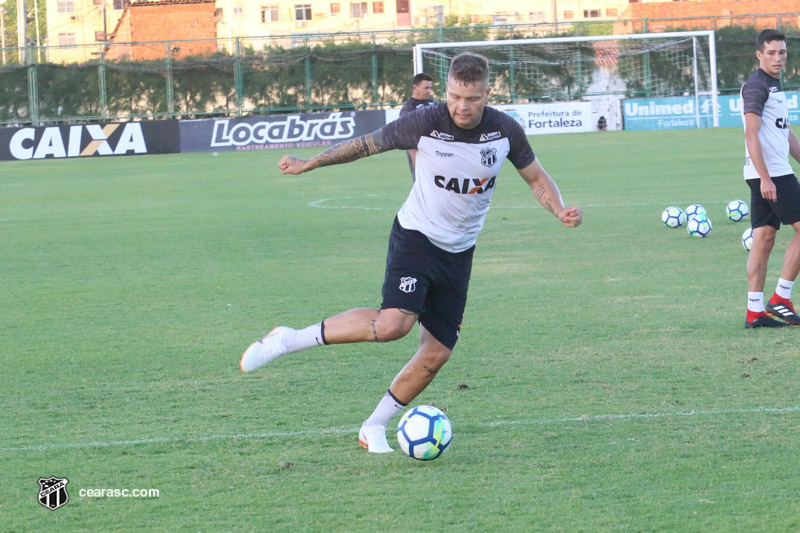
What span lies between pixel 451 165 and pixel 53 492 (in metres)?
2.31

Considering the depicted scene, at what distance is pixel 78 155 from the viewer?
37.5 meters

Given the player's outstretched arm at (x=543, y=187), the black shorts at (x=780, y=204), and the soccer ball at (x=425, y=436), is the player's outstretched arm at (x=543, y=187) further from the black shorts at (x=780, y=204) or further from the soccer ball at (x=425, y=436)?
the black shorts at (x=780, y=204)

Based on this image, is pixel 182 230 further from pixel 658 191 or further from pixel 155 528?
pixel 155 528

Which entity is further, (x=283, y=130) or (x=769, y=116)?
(x=283, y=130)

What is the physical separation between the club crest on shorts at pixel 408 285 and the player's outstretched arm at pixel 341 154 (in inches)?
25.6

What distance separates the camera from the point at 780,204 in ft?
26.8

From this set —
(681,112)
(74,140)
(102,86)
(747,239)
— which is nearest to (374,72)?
(102,86)

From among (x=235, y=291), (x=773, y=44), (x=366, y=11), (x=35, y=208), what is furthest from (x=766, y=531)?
(x=366, y=11)

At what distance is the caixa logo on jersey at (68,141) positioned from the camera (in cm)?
3728

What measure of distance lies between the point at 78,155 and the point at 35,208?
59.0 ft

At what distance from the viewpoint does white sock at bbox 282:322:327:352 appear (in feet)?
17.1

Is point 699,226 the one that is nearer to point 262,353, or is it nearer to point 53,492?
point 262,353

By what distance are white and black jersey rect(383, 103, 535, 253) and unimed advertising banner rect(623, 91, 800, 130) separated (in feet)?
121

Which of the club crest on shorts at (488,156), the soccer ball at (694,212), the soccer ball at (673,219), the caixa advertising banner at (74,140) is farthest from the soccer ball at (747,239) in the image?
the caixa advertising banner at (74,140)
